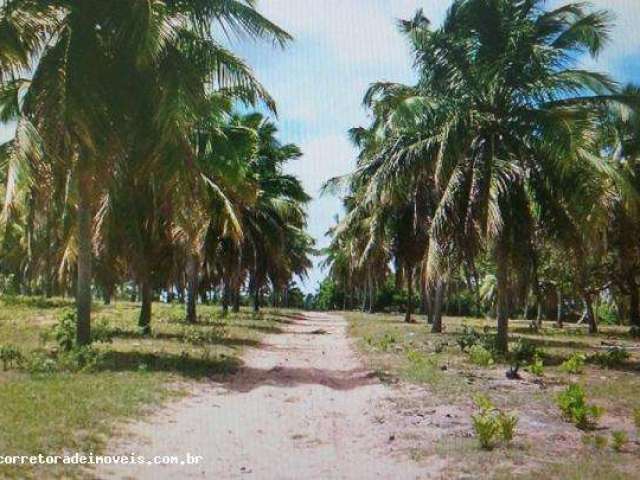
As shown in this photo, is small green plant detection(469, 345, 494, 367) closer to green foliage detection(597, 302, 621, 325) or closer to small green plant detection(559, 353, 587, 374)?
small green plant detection(559, 353, 587, 374)

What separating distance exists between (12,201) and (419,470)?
728 cm

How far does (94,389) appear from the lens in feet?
31.5

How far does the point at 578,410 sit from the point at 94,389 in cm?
648

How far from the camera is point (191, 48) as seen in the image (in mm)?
13219

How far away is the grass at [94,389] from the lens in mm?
6773

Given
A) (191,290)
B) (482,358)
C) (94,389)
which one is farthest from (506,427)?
(191,290)

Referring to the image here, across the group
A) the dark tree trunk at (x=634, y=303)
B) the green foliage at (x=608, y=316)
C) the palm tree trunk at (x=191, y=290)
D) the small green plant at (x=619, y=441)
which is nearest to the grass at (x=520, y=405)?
the small green plant at (x=619, y=441)

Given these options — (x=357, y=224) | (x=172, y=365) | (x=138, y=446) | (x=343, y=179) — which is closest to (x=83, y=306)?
(x=172, y=365)

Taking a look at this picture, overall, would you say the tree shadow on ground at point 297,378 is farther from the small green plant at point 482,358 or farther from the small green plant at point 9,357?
the small green plant at point 9,357

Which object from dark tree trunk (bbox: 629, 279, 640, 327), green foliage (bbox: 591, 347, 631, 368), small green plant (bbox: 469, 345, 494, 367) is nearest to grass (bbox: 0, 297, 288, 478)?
small green plant (bbox: 469, 345, 494, 367)

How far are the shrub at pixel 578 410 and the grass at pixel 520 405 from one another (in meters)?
0.16

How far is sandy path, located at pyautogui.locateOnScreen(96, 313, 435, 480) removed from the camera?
675 centimetres

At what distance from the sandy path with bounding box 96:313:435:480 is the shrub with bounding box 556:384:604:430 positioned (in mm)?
2270

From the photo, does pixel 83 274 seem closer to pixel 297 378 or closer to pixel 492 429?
pixel 297 378
